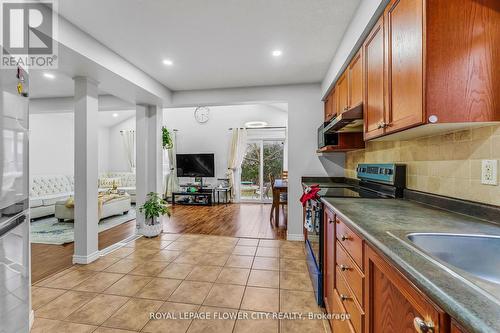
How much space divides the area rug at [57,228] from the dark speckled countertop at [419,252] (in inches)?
161

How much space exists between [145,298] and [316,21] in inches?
115

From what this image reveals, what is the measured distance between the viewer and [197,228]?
169 inches

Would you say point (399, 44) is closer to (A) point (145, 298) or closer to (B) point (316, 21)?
(B) point (316, 21)

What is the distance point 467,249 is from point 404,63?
3.16 feet

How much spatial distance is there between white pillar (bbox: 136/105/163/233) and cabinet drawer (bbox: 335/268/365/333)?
3.42 m

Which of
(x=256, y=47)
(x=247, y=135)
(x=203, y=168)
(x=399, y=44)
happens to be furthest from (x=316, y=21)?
(x=203, y=168)

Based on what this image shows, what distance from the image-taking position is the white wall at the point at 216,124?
6902 millimetres

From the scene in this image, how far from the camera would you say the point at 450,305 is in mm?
494

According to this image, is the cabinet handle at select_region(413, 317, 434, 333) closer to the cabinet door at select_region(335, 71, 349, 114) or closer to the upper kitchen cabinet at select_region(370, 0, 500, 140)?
the upper kitchen cabinet at select_region(370, 0, 500, 140)

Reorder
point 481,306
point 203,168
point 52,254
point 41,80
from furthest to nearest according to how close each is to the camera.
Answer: point 203,168 → point 41,80 → point 52,254 → point 481,306

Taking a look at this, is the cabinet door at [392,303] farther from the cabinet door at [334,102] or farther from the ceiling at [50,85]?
the ceiling at [50,85]

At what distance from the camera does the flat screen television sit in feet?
22.8

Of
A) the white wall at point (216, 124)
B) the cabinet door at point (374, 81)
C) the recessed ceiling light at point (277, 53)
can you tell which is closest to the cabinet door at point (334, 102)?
the recessed ceiling light at point (277, 53)

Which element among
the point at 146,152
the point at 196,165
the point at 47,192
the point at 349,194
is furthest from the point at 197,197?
the point at 349,194
